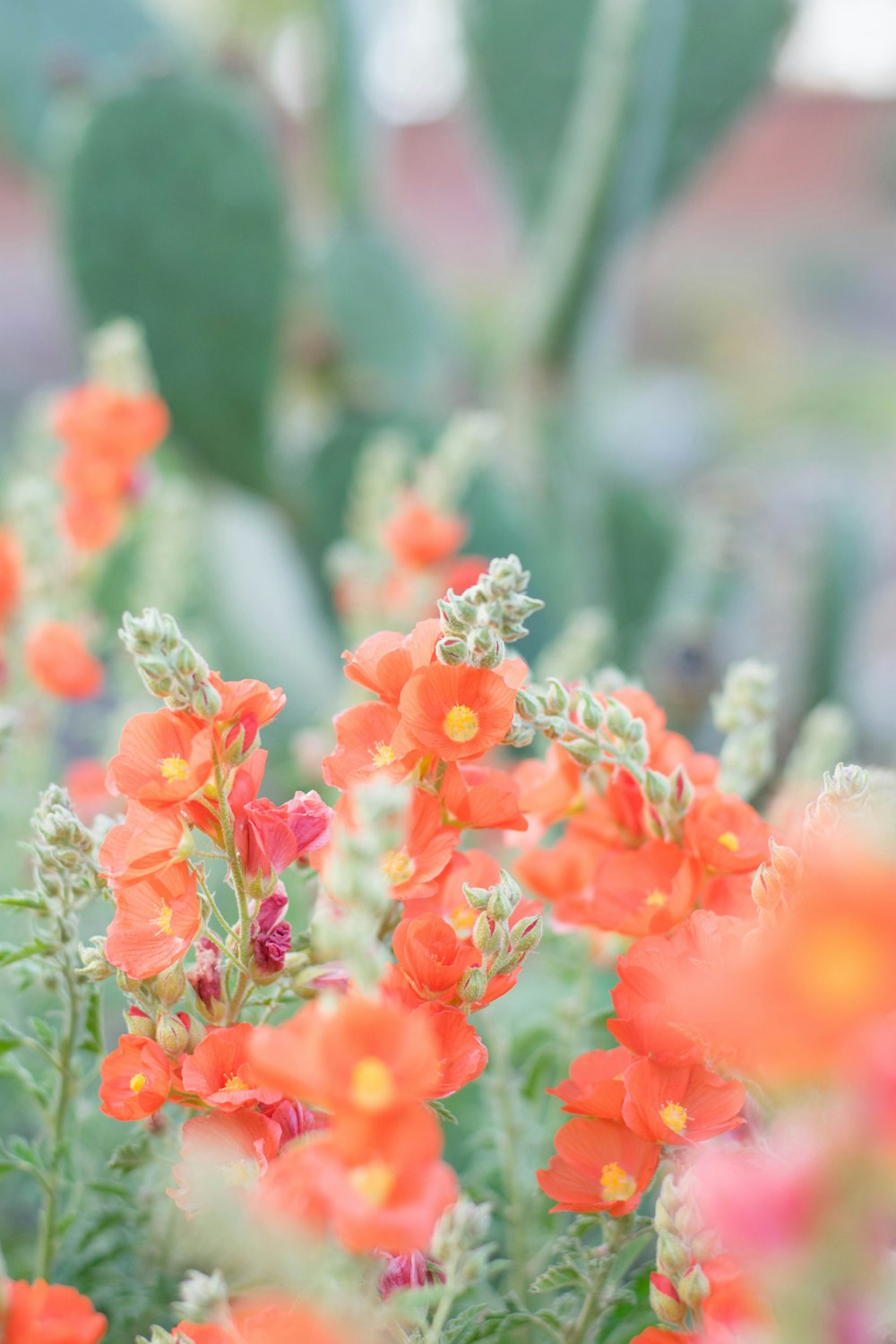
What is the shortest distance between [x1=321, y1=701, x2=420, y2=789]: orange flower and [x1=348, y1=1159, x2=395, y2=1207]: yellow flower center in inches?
4.3

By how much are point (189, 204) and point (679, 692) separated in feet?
2.27

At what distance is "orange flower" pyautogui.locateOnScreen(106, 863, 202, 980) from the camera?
0.29m

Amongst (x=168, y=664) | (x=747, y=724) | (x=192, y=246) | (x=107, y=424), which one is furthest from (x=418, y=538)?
(x=192, y=246)

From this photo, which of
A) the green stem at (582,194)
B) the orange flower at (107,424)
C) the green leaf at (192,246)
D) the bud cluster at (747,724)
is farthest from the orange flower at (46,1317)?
the green stem at (582,194)

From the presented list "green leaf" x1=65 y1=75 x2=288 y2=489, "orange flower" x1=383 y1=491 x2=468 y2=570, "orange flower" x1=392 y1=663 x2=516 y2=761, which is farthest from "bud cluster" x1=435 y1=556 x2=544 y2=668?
"green leaf" x1=65 y1=75 x2=288 y2=489

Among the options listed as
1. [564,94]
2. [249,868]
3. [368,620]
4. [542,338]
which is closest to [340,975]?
[249,868]

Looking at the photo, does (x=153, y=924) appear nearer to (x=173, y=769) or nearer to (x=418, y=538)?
(x=173, y=769)

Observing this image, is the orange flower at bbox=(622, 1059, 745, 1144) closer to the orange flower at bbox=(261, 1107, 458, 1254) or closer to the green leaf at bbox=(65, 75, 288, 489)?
the orange flower at bbox=(261, 1107, 458, 1254)

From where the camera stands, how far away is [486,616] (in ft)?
0.98

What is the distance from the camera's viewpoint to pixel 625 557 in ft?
4.47

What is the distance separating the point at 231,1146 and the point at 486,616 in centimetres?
14

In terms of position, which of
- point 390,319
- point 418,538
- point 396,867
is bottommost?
point 390,319

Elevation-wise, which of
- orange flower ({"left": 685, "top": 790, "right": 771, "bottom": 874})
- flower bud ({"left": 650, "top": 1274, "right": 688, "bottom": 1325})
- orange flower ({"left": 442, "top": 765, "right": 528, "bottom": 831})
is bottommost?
flower bud ({"left": 650, "top": 1274, "right": 688, "bottom": 1325})

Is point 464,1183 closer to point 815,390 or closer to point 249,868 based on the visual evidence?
point 249,868
